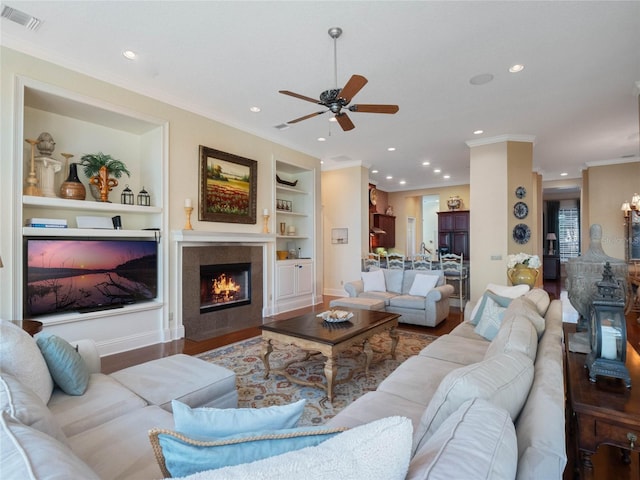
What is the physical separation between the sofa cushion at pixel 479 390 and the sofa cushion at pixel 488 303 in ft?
6.23

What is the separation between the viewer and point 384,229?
10.6 metres

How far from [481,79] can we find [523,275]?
2263mm

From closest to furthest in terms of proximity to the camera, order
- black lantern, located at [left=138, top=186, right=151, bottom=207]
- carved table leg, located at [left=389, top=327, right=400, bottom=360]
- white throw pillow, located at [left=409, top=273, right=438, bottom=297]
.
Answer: carved table leg, located at [left=389, top=327, right=400, bottom=360], black lantern, located at [left=138, top=186, right=151, bottom=207], white throw pillow, located at [left=409, top=273, right=438, bottom=297]

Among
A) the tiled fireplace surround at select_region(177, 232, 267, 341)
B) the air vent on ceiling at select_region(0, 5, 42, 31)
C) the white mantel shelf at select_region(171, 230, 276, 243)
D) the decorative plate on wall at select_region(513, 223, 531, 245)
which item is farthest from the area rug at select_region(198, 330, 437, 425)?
the air vent on ceiling at select_region(0, 5, 42, 31)

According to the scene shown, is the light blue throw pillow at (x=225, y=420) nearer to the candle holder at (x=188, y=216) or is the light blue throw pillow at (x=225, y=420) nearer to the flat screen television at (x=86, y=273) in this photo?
the flat screen television at (x=86, y=273)

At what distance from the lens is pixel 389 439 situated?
68 cm

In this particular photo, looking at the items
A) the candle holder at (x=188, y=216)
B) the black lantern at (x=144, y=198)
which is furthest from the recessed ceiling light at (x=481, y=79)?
the black lantern at (x=144, y=198)

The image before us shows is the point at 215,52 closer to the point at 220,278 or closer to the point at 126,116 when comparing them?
the point at 126,116

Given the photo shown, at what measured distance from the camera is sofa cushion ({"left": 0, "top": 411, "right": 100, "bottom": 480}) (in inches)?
23.6

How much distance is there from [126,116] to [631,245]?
9801 millimetres

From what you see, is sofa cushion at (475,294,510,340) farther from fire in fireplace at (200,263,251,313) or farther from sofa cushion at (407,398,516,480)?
fire in fireplace at (200,263,251,313)

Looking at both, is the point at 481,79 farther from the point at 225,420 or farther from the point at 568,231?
the point at 568,231

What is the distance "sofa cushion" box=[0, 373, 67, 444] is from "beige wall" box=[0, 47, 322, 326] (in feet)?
8.89

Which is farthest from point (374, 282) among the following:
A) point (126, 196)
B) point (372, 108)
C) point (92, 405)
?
point (92, 405)
